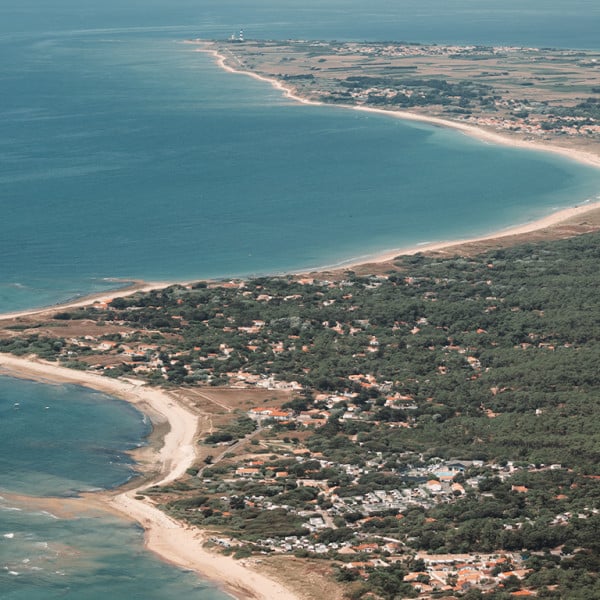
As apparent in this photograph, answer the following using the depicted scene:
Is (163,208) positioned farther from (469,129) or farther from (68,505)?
(68,505)

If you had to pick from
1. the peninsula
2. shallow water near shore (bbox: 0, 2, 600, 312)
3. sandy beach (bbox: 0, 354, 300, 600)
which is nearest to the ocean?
shallow water near shore (bbox: 0, 2, 600, 312)

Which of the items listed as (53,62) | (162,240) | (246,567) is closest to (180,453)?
(246,567)

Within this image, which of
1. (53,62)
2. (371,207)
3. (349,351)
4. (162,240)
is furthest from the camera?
(53,62)

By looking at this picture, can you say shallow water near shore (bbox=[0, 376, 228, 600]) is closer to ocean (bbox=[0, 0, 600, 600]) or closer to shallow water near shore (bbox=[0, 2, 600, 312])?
ocean (bbox=[0, 0, 600, 600])

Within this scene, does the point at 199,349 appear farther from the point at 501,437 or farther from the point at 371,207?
the point at 371,207

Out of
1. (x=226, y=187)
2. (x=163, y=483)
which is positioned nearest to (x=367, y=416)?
(x=163, y=483)

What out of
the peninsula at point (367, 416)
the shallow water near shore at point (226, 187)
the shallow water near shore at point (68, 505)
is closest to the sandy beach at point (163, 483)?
the peninsula at point (367, 416)
